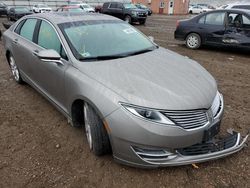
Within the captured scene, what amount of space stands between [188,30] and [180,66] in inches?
254

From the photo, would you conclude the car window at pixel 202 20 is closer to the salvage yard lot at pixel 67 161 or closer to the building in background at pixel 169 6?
the salvage yard lot at pixel 67 161

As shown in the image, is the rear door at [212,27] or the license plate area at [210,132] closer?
the license plate area at [210,132]

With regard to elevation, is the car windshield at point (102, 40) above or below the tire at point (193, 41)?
above

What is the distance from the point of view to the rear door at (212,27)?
8.28m

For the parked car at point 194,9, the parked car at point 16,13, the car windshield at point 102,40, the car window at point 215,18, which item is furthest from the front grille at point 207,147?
A: the parked car at point 194,9

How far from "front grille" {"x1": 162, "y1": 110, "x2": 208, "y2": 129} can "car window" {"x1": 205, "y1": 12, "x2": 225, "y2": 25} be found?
681 cm

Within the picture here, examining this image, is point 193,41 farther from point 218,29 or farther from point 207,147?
point 207,147

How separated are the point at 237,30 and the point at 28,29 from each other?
6.41 m

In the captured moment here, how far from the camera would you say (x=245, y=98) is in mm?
4660

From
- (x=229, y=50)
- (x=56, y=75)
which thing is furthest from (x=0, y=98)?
(x=229, y=50)

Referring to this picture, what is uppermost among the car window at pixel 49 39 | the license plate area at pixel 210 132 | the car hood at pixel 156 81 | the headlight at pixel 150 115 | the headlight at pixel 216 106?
the car window at pixel 49 39

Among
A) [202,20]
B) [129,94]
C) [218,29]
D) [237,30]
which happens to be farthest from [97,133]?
[202,20]

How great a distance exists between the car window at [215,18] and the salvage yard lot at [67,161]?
4.63 metres

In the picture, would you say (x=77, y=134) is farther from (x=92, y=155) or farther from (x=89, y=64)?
(x=89, y=64)
